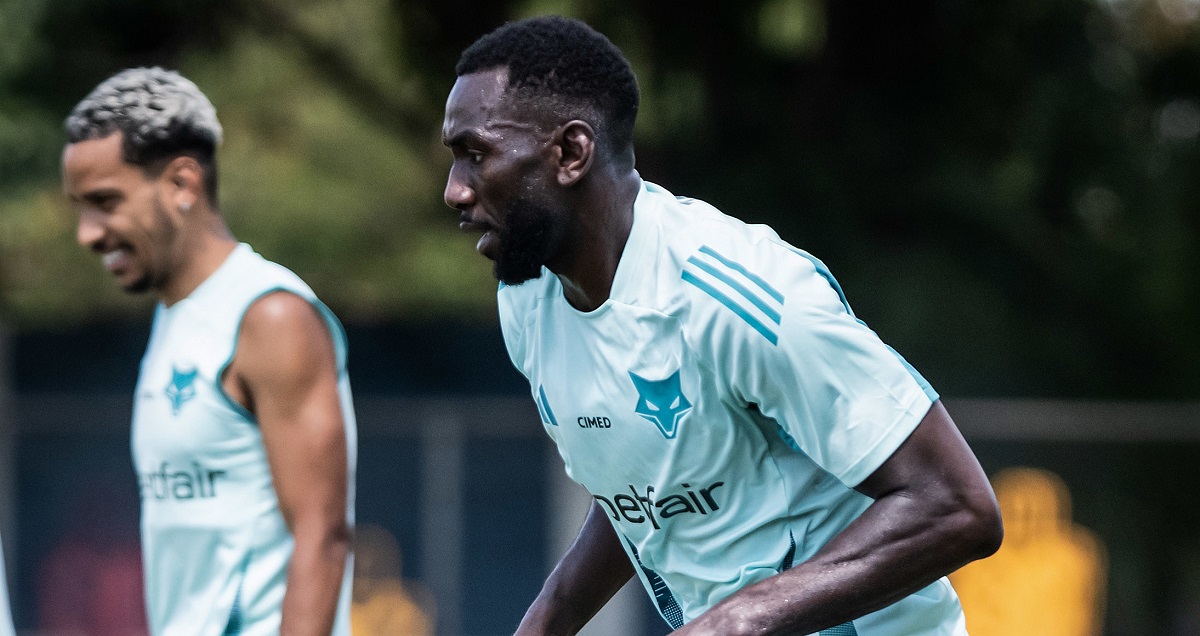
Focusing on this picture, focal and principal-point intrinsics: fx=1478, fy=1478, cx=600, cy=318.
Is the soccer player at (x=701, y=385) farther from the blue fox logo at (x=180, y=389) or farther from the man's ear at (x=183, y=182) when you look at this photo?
the man's ear at (x=183, y=182)

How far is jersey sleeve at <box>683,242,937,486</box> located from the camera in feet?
7.55

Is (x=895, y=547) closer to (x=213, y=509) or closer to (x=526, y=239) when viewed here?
(x=526, y=239)

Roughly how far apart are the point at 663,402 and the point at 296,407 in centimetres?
128

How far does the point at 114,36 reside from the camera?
34.0 feet

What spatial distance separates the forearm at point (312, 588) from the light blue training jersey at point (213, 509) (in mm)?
68

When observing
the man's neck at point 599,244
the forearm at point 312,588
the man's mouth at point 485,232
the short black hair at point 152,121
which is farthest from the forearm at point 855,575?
the short black hair at point 152,121

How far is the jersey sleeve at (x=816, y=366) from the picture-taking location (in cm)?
230

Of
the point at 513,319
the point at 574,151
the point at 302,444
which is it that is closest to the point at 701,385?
the point at 574,151

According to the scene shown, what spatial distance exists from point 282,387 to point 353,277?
1459 centimetres

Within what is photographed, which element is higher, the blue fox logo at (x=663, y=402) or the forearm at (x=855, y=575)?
the blue fox logo at (x=663, y=402)

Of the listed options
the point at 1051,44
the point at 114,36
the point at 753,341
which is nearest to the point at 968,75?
the point at 1051,44

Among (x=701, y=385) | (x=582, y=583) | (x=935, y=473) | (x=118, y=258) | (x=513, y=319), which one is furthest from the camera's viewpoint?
(x=118, y=258)

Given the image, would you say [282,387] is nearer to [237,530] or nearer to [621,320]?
[237,530]

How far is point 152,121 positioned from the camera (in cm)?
381
